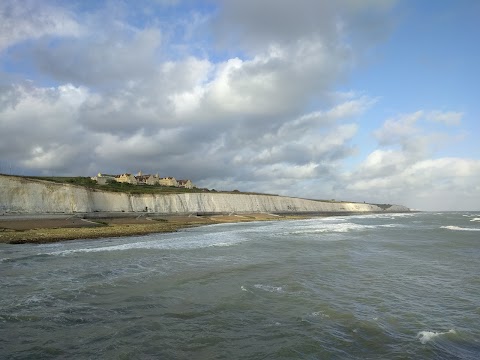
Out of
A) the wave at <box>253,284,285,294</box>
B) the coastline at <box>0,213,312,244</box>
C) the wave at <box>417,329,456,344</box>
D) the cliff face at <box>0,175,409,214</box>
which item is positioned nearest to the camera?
the wave at <box>417,329,456,344</box>

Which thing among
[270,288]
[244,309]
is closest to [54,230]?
[270,288]

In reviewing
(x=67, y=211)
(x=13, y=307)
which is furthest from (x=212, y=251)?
(x=67, y=211)

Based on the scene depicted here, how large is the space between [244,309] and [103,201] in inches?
2475

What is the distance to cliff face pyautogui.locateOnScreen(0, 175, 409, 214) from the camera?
51906 millimetres

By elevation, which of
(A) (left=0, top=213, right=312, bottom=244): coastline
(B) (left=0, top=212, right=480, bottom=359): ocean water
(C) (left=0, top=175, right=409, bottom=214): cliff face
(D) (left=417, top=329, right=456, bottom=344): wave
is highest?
(C) (left=0, top=175, right=409, bottom=214): cliff face

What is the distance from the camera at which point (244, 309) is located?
959 cm

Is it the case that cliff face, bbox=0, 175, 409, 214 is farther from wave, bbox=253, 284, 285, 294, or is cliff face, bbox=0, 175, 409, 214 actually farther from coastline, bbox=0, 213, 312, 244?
wave, bbox=253, 284, 285, 294

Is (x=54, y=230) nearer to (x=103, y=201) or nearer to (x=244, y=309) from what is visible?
(x=103, y=201)

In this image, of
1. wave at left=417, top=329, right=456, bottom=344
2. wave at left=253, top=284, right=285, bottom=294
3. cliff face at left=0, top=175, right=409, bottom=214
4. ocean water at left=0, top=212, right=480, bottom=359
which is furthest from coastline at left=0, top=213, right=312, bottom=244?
wave at left=417, top=329, right=456, bottom=344

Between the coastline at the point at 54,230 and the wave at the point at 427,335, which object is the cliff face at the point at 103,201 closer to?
the coastline at the point at 54,230

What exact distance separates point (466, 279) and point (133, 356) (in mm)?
12524

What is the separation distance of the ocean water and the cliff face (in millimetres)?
40550

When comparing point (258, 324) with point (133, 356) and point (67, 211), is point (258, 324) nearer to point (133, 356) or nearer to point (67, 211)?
point (133, 356)

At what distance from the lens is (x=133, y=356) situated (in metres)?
6.59
